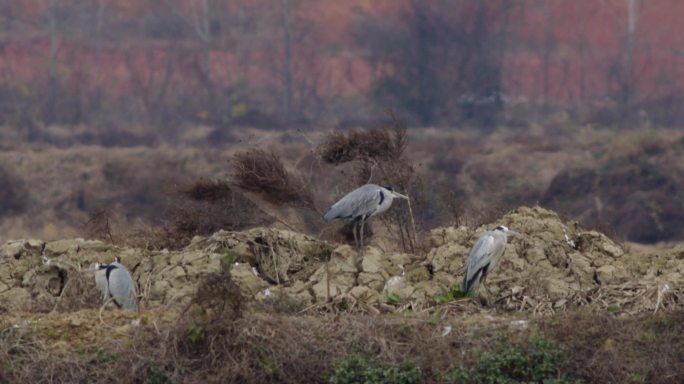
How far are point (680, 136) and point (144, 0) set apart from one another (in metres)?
25.2

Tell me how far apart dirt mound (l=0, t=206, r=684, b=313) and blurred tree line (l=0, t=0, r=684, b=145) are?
37.5 meters

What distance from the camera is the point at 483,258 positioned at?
11.6 meters

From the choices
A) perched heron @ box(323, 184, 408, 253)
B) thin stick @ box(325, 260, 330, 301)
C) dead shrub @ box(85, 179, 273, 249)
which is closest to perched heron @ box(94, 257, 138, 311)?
thin stick @ box(325, 260, 330, 301)

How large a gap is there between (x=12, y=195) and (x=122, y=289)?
24933 mm

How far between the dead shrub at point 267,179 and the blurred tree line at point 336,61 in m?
34.7

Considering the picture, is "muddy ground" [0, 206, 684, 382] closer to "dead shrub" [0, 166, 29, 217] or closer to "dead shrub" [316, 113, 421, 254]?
"dead shrub" [316, 113, 421, 254]

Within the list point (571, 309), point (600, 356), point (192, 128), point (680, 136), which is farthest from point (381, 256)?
point (192, 128)

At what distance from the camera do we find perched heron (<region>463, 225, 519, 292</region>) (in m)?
11.6

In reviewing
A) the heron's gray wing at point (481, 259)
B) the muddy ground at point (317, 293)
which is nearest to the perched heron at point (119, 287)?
the muddy ground at point (317, 293)

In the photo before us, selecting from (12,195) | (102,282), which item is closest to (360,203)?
(102,282)

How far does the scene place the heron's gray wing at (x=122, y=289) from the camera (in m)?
11.9

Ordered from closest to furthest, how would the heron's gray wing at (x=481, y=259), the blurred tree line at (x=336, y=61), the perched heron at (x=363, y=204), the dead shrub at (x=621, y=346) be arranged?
1. the dead shrub at (x=621, y=346)
2. the heron's gray wing at (x=481, y=259)
3. the perched heron at (x=363, y=204)
4. the blurred tree line at (x=336, y=61)

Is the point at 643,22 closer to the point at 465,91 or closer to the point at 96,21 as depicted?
the point at 465,91

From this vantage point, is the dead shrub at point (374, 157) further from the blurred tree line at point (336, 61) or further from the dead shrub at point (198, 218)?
the blurred tree line at point (336, 61)
